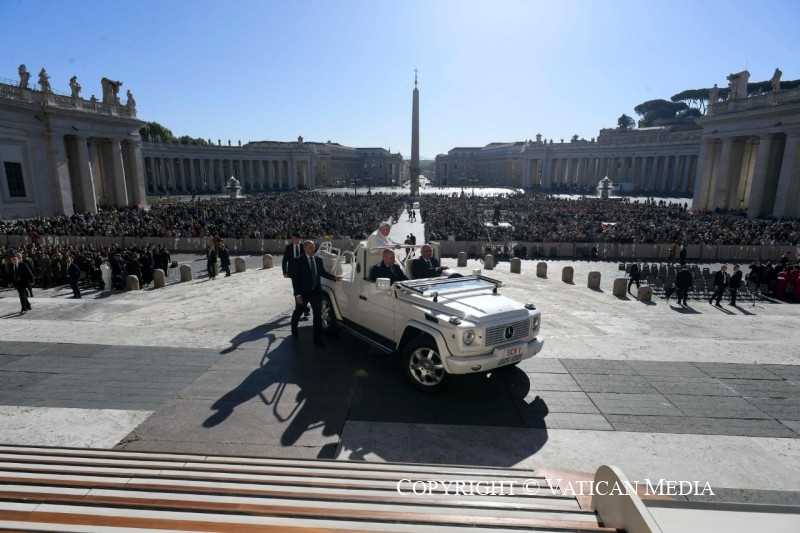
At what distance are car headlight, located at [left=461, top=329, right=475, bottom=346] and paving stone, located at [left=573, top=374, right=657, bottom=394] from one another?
2.19m

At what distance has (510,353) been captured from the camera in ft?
20.0

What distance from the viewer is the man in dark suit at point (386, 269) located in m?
7.57

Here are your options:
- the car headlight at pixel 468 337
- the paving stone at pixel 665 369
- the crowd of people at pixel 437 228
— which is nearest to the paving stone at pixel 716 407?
the paving stone at pixel 665 369

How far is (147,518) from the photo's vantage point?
2.37 meters

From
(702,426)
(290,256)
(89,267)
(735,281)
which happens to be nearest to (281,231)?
(89,267)

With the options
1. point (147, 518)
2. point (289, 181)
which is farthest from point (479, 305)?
point (289, 181)

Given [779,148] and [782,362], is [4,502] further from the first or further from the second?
[779,148]

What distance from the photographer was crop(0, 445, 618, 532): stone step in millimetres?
2354

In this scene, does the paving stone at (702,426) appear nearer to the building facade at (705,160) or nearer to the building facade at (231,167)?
the building facade at (705,160)

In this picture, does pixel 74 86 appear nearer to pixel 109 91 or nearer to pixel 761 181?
pixel 109 91

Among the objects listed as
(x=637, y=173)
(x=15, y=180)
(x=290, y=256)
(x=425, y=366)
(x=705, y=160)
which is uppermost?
(x=705, y=160)

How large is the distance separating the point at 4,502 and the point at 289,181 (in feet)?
362

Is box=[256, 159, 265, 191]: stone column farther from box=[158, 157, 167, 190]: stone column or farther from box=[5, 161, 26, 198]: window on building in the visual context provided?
box=[5, 161, 26, 198]: window on building

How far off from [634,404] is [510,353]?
1.91 meters
